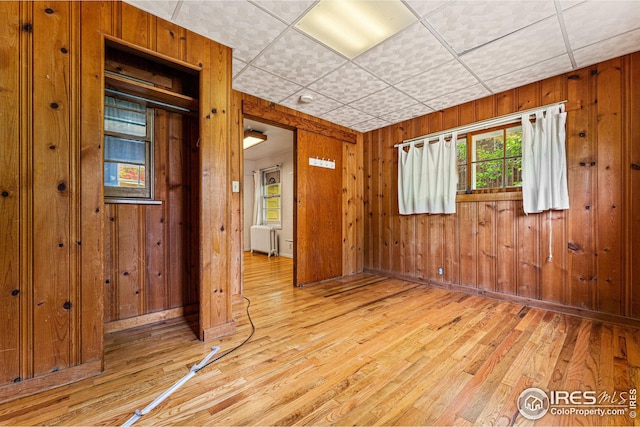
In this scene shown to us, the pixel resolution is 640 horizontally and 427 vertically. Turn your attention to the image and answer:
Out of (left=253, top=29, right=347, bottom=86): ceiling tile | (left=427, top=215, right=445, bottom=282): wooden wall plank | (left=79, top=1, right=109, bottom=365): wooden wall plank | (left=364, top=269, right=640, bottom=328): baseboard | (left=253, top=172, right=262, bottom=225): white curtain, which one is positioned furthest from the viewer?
(left=253, top=172, right=262, bottom=225): white curtain

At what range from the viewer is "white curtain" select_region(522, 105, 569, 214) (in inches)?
102

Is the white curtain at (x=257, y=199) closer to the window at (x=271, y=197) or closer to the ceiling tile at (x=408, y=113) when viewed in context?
the window at (x=271, y=197)

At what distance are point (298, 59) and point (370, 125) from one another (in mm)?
2099

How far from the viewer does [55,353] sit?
150 cm

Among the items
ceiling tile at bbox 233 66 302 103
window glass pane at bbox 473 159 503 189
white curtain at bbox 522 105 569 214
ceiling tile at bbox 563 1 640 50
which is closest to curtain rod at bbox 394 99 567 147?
white curtain at bbox 522 105 569 214

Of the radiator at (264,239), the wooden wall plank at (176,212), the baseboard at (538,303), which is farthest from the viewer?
the radiator at (264,239)

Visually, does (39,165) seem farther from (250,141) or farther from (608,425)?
(250,141)

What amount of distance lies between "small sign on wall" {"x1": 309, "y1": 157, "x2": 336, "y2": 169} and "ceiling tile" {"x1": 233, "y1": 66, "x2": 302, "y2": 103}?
0.99 m

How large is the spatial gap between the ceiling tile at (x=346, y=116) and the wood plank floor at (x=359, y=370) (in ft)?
8.66

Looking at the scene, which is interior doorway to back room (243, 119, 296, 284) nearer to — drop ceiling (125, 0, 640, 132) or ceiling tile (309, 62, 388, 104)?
ceiling tile (309, 62, 388, 104)

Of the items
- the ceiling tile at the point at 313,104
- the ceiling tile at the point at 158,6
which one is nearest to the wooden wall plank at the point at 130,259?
the ceiling tile at the point at 158,6

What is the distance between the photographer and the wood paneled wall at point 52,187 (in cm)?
141

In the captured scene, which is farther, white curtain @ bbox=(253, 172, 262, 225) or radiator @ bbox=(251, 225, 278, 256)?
white curtain @ bbox=(253, 172, 262, 225)

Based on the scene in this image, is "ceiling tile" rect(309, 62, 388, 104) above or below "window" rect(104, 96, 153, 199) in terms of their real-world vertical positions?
above
